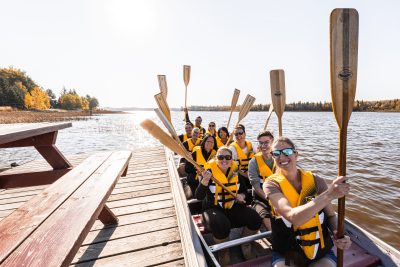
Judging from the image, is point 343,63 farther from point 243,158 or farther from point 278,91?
point 278,91

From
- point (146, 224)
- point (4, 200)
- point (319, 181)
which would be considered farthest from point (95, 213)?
point (4, 200)

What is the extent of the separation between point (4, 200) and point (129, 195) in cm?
205

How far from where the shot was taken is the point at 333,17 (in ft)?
6.66

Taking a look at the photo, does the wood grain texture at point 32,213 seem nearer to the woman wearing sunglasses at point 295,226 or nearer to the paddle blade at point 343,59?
the woman wearing sunglasses at point 295,226

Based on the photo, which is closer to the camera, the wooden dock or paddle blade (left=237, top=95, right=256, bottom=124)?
the wooden dock

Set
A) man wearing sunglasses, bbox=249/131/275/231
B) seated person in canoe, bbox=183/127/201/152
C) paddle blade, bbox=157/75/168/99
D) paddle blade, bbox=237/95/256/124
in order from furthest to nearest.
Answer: paddle blade, bbox=157/75/168/99, paddle blade, bbox=237/95/256/124, seated person in canoe, bbox=183/127/201/152, man wearing sunglasses, bbox=249/131/275/231

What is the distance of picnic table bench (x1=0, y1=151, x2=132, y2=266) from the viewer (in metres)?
1.15

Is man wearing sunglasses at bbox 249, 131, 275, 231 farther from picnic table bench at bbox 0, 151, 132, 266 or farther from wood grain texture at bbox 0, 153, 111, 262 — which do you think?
wood grain texture at bbox 0, 153, 111, 262

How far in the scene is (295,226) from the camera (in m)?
1.96

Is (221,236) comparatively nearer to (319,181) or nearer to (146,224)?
(146,224)

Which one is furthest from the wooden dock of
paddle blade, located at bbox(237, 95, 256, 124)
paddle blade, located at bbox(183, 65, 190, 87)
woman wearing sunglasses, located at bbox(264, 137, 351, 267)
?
paddle blade, located at bbox(183, 65, 190, 87)

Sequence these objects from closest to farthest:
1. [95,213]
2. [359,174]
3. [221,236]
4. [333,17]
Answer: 1. [95,213]
2. [333,17]
3. [221,236]
4. [359,174]

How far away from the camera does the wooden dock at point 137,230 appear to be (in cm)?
232

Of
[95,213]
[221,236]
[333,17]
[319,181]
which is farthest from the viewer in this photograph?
[221,236]
